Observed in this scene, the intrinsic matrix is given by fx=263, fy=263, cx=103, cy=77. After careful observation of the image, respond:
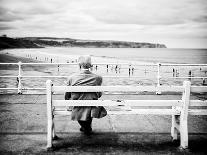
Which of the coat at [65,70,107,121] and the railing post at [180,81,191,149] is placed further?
the coat at [65,70,107,121]

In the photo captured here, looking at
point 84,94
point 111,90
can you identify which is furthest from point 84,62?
point 111,90

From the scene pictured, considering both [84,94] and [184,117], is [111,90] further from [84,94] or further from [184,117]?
[184,117]

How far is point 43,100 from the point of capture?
24.9ft

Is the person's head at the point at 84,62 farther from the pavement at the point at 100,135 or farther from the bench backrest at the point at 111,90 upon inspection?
the pavement at the point at 100,135

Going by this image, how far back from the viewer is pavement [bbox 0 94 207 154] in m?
4.05

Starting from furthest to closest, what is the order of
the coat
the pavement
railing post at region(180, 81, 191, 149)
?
the coat, railing post at region(180, 81, 191, 149), the pavement

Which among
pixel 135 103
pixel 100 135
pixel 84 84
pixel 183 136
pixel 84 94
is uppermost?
pixel 84 84

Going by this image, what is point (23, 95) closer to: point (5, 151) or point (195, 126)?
point (5, 151)

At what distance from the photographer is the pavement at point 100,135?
13.3 feet

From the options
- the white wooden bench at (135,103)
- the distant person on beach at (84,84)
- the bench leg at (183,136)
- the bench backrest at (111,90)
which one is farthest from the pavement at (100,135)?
the bench backrest at (111,90)

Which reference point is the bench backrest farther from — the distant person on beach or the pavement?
the pavement

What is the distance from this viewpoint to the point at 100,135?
4719 mm

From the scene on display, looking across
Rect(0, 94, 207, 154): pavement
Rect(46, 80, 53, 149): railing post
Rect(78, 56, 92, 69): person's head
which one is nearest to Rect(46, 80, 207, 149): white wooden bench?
Rect(46, 80, 53, 149): railing post

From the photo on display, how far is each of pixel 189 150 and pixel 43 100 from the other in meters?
4.68
